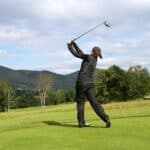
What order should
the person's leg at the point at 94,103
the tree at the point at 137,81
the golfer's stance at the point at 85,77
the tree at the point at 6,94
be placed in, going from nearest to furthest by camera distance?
the person's leg at the point at 94,103 → the golfer's stance at the point at 85,77 → the tree at the point at 137,81 → the tree at the point at 6,94

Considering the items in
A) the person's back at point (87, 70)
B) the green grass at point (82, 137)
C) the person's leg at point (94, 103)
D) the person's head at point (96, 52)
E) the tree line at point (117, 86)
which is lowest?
the green grass at point (82, 137)

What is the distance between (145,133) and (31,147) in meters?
2.92

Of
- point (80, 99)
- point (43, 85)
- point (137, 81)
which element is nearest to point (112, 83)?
point (137, 81)

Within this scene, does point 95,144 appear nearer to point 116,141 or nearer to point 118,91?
point 116,141

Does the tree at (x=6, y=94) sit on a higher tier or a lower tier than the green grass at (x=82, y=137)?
higher

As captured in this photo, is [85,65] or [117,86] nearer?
[85,65]

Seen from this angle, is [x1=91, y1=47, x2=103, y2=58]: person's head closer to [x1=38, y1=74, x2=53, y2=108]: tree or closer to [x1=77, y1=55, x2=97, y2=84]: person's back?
[x1=77, y1=55, x2=97, y2=84]: person's back

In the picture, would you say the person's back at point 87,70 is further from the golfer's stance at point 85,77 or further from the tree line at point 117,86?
the tree line at point 117,86

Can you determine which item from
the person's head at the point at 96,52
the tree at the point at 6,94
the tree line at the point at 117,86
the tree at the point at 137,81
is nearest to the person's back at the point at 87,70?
the person's head at the point at 96,52

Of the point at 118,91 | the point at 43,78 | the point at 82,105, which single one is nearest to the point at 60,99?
the point at 43,78

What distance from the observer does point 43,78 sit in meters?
200

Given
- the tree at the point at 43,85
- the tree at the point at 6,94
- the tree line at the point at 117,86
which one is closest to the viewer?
the tree line at the point at 117,86

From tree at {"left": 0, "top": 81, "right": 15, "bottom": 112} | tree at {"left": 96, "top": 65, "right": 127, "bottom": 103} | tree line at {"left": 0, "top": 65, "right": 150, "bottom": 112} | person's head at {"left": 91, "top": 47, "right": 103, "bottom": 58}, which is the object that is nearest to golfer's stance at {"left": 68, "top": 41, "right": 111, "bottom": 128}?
person's head at {"left": 91, "top": 47, "right": 103, "bottom": 58}

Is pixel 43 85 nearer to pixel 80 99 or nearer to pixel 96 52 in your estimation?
pixel 80 99
